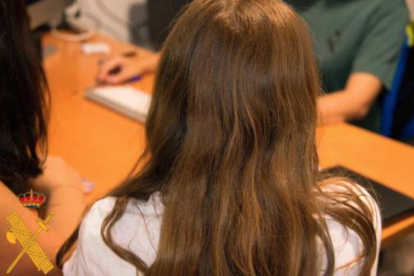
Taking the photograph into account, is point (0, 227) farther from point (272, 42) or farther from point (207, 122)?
point (272, 42)

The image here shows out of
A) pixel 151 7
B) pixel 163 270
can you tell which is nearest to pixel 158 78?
pixel 163 270

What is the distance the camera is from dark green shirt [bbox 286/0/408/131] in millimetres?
1768

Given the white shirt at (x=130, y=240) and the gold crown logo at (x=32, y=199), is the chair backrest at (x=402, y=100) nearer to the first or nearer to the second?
the white shirt at (x=130, y=240)

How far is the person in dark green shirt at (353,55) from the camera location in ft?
5.69

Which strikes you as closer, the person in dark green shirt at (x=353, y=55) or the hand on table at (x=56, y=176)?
the hand on table at (x=56, y=176)

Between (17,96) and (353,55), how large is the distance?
1.16 meters

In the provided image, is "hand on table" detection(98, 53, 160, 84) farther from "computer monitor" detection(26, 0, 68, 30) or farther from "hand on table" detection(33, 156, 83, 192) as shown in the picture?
"hand on table" detection(33, 156, 83, 192)

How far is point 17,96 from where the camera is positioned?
1056 millimetres

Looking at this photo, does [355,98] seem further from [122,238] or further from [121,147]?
[122,238]

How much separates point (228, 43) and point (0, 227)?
16.5 inches

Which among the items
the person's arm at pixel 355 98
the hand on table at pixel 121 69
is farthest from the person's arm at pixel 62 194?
the person's arm at pixel 355 98

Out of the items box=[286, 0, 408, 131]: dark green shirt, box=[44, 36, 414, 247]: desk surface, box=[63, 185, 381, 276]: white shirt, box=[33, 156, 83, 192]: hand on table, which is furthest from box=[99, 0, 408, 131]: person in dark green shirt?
box=[63, 185, 381, 276]: white shirt

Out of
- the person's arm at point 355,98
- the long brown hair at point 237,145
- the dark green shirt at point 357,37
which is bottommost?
the person's arm at point 355,98

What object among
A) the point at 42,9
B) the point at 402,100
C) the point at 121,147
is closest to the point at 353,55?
the point at 402,100
